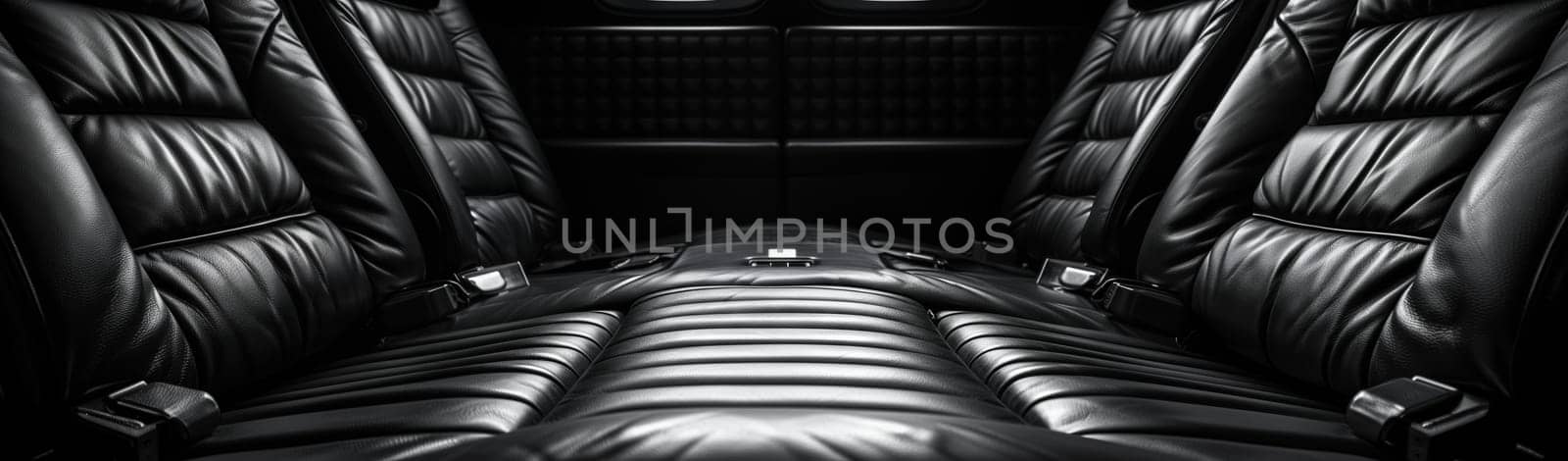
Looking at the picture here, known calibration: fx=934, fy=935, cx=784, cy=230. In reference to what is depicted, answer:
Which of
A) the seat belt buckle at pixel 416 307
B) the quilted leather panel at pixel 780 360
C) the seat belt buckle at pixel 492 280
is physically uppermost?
the quilted leather panel at pixel 780 360

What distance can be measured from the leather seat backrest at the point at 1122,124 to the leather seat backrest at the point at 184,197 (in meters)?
1.21

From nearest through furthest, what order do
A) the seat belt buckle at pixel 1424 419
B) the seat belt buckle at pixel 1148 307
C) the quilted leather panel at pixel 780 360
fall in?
the seat belt buckle at pixel 1424 419
the quilted leather panel at pixel 780 360
the seat belt buckle at pixel 1148 307

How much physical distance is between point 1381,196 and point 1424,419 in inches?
13.9

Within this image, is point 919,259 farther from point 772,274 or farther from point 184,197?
point 184,197

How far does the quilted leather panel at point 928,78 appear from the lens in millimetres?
2611

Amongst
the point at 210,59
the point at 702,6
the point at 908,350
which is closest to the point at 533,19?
the point at 702,6

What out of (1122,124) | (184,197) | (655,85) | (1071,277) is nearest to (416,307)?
(184,197)

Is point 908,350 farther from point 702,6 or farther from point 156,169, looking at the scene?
point 702,6

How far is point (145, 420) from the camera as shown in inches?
29.7

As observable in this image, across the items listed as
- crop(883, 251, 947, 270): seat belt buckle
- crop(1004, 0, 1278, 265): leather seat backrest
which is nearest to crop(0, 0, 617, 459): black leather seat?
crop(883, 251, 947, 270): seat belt buckle

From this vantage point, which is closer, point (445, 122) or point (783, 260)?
point (783, 260)

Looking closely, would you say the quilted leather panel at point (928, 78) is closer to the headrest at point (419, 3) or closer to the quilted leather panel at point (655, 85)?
the quilted leather panel at point (655, 85)

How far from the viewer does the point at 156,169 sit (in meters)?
1.01

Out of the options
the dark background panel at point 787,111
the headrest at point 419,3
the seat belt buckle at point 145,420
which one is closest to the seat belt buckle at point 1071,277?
the dark background panel at point 787,111
